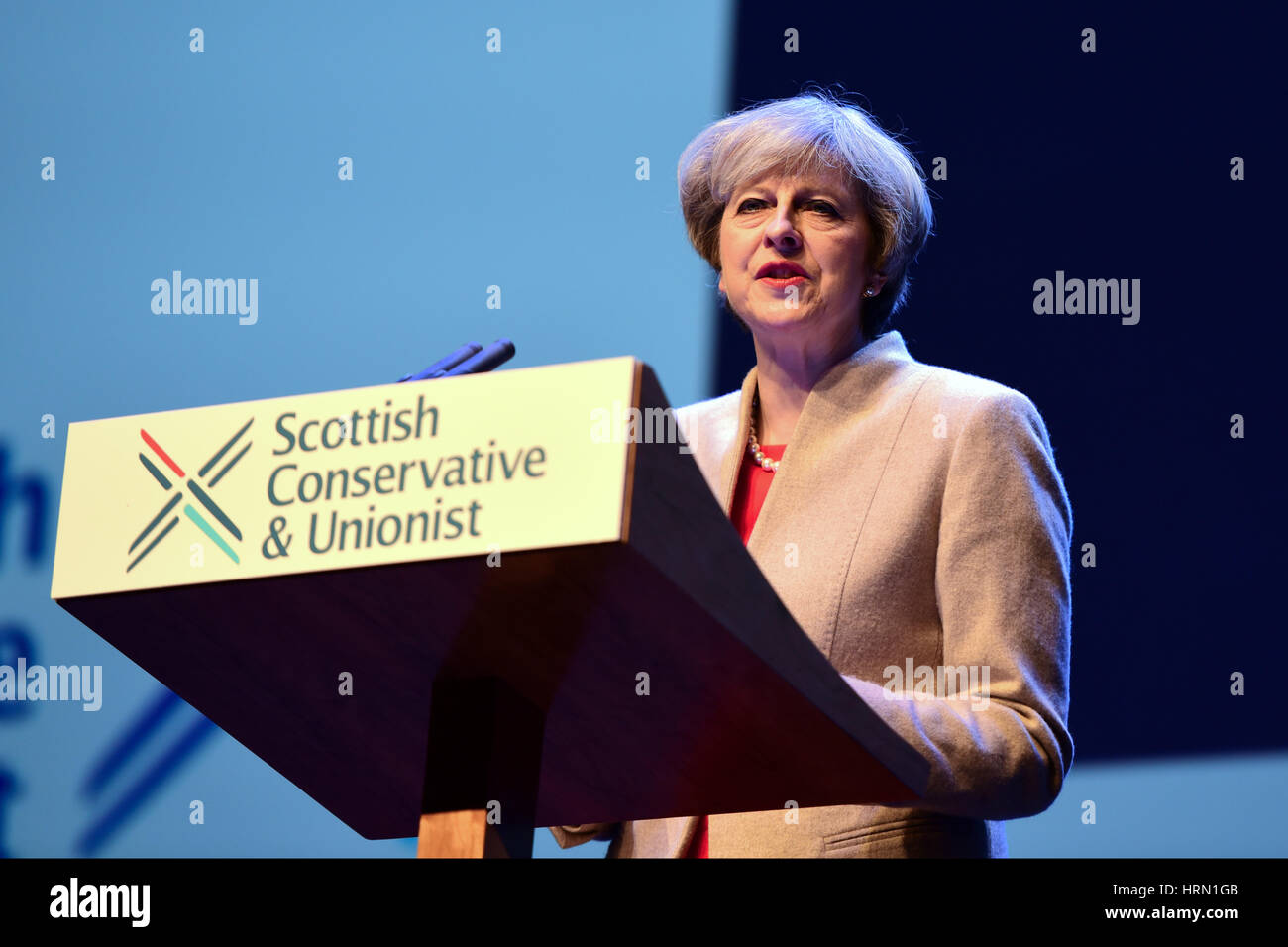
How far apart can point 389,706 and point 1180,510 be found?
6.09 feet

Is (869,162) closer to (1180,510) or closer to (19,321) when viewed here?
(1180,510)

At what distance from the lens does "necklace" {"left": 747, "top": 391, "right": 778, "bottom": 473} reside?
181cm

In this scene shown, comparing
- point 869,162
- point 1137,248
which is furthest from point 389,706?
point 1137,248

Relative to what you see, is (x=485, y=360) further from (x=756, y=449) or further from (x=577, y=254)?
(x=577, y=254)

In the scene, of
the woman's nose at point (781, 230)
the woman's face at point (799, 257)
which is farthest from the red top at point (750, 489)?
the woman's nose at point (781, 230)

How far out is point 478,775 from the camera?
0.97 metres

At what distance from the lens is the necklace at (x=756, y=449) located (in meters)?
1.81

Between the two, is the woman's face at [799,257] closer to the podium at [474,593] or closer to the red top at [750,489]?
the red top at [750,489]

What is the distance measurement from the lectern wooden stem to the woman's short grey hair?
3.34 ft

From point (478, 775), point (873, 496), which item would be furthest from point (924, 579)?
point (478, 775)

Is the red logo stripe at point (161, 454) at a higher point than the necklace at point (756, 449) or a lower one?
lower

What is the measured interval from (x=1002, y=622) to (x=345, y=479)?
75cm

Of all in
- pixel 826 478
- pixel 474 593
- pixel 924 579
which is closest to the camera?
pixel 474 593
